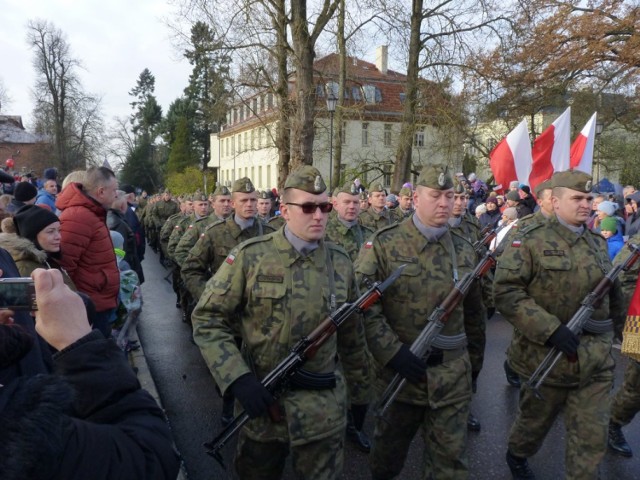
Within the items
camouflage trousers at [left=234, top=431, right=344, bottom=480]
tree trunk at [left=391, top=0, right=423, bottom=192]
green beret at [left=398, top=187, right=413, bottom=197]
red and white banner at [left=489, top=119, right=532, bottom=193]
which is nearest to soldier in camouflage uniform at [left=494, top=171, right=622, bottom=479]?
camouflage trousers at [left=234, top=431, right=344, bottom=480]

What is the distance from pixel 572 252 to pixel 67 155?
44902mm

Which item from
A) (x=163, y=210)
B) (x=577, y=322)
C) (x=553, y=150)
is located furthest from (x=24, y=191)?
(x=163, y=210)

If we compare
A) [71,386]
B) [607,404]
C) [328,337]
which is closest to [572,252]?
[607,404]

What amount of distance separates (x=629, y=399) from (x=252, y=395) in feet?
11.0

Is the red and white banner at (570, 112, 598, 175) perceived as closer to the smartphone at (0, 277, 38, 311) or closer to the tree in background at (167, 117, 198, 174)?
the smartphone at (0, 277, 38, 311)

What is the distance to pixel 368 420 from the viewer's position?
523cm

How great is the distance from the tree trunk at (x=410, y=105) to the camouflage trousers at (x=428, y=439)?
625 inches

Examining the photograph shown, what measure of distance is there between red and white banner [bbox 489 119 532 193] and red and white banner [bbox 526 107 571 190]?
0.16 metres

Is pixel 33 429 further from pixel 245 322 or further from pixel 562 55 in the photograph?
pixel 562 55

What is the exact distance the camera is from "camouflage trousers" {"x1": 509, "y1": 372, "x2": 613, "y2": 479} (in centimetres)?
356

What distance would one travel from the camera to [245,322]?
314 centimetres

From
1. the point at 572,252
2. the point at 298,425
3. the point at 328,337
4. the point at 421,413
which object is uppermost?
the point at 572,252

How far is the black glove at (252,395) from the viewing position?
107 inches

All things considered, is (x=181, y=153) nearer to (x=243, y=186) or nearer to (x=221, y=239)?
(x=243, y=186)
